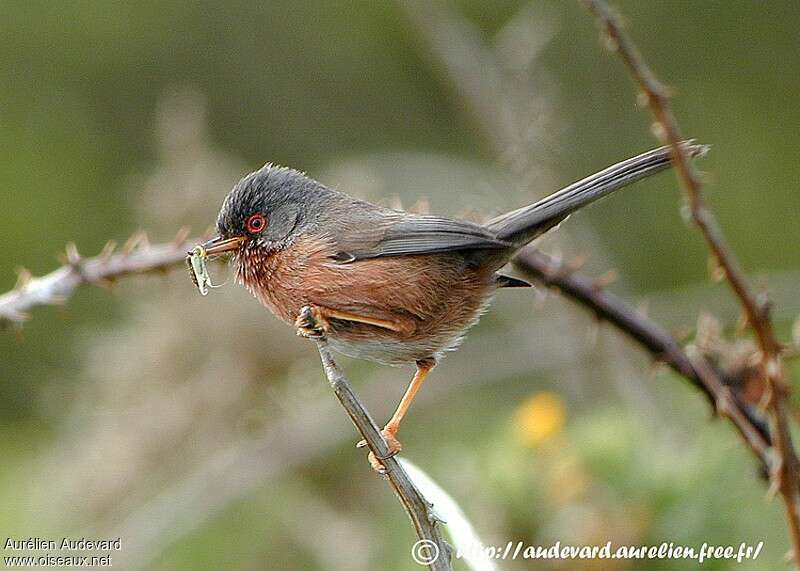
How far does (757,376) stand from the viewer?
3.28m

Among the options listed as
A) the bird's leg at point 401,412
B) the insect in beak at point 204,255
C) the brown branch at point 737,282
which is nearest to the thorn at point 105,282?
the insect in beak at point 204,255

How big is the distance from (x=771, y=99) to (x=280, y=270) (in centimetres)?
879

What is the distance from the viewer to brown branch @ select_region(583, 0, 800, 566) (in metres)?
2.48

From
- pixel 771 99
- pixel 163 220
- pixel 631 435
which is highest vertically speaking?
pixel 771 99

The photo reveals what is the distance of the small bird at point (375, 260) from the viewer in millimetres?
3359

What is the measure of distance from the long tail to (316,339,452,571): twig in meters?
1.11

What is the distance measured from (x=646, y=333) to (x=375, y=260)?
2.98 feet

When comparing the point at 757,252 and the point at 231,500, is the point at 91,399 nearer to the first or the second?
the point at 231,500

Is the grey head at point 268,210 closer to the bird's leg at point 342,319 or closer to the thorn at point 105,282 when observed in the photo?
the bird's leg at point 342,319

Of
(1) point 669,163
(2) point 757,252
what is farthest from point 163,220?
(2) point 757,252

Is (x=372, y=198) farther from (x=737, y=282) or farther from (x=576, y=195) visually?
(x=737, y=282)

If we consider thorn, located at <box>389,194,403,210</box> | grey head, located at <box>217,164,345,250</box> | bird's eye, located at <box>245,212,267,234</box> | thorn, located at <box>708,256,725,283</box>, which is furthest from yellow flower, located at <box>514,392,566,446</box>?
thorn, located at <box>708,256,725,283</box>

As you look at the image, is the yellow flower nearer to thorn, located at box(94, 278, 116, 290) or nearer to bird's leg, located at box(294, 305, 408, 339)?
bird's leg, located at box(294, 305, 408, 339)

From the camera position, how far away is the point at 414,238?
11.6 feet
